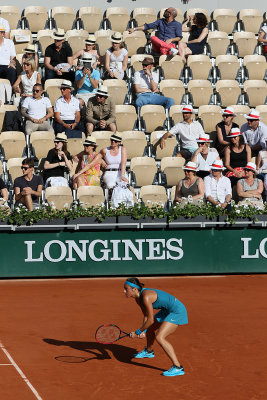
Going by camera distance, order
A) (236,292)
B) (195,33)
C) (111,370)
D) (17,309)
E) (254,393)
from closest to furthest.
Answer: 1. (254,393)
2. (111,370)
3. (17,309)
4. (236,292)
5. (195,33)

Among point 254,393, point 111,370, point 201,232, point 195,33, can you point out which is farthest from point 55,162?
point 254,393

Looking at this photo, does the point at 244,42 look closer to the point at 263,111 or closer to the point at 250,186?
the point at 263,111

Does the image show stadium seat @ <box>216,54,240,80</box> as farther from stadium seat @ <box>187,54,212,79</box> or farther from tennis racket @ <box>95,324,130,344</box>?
tennis racket @ <box>95,324,130,344</box>

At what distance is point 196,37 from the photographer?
19.5 metres

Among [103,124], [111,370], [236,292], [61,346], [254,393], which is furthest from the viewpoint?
[103,124]

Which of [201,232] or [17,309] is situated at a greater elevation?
[201,232]

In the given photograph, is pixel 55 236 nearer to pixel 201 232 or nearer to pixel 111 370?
pixel 201 232

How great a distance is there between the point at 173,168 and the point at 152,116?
1.66 meters

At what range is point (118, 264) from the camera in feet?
47.8

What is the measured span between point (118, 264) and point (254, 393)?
6.43 m

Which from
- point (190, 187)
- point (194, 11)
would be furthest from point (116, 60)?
point (190, 187)

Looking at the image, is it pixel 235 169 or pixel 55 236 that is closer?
pixel 55 236

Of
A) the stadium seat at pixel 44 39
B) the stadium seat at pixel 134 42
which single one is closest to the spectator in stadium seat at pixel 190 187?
the stadium seat at pixel 134 42

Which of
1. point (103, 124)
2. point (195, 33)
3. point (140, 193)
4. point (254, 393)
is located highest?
point (195, 33)
